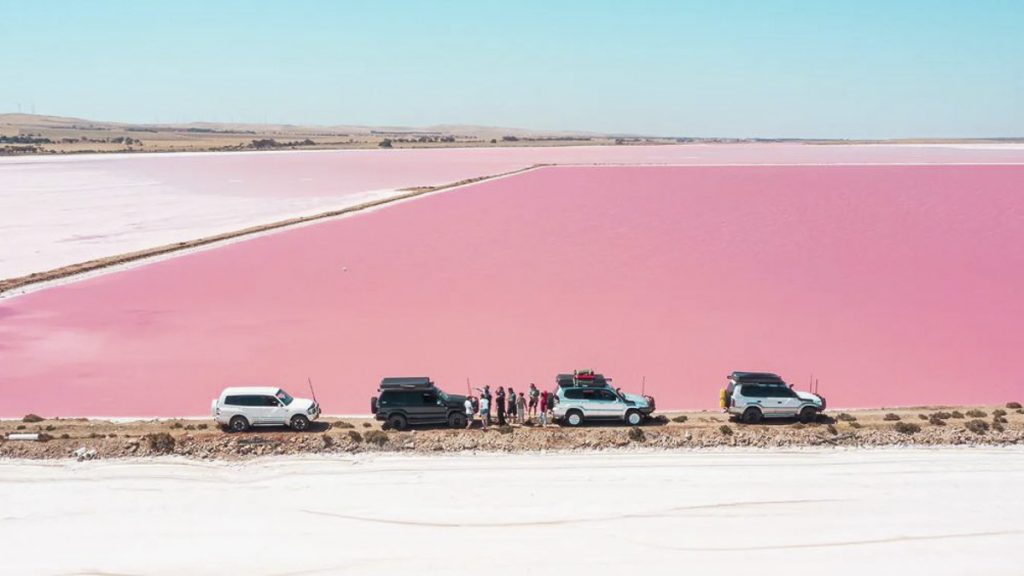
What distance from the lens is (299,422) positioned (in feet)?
71.9

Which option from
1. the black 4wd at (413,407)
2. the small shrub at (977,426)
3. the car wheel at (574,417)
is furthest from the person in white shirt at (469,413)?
the small shrub at (977,426)

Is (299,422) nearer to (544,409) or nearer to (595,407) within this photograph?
(544,409)

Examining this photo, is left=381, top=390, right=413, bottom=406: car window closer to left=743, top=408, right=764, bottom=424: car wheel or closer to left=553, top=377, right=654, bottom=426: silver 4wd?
left=553, top=377, right=654, bottom=426: silver 4wd

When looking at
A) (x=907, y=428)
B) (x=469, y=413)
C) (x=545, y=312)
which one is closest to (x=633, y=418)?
(x=469, y=413)

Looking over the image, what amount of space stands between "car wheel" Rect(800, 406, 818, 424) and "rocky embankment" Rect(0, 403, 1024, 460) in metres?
0.20

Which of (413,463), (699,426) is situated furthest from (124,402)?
(699,426)

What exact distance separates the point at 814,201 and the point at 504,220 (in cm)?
2899

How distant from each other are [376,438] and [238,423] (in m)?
3.49

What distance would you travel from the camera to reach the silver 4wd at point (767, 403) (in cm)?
2223

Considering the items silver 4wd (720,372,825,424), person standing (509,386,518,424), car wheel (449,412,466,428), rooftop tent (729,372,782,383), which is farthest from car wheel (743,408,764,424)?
car wheel (449,412,466,428)

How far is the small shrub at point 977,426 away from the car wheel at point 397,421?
45.9 feet

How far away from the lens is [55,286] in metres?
41.5

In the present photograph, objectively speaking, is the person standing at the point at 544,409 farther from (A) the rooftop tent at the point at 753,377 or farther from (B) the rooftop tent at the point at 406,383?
(A) the rooftop tent at the point at 753,377

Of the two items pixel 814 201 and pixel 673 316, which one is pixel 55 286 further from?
pixel 814 201
